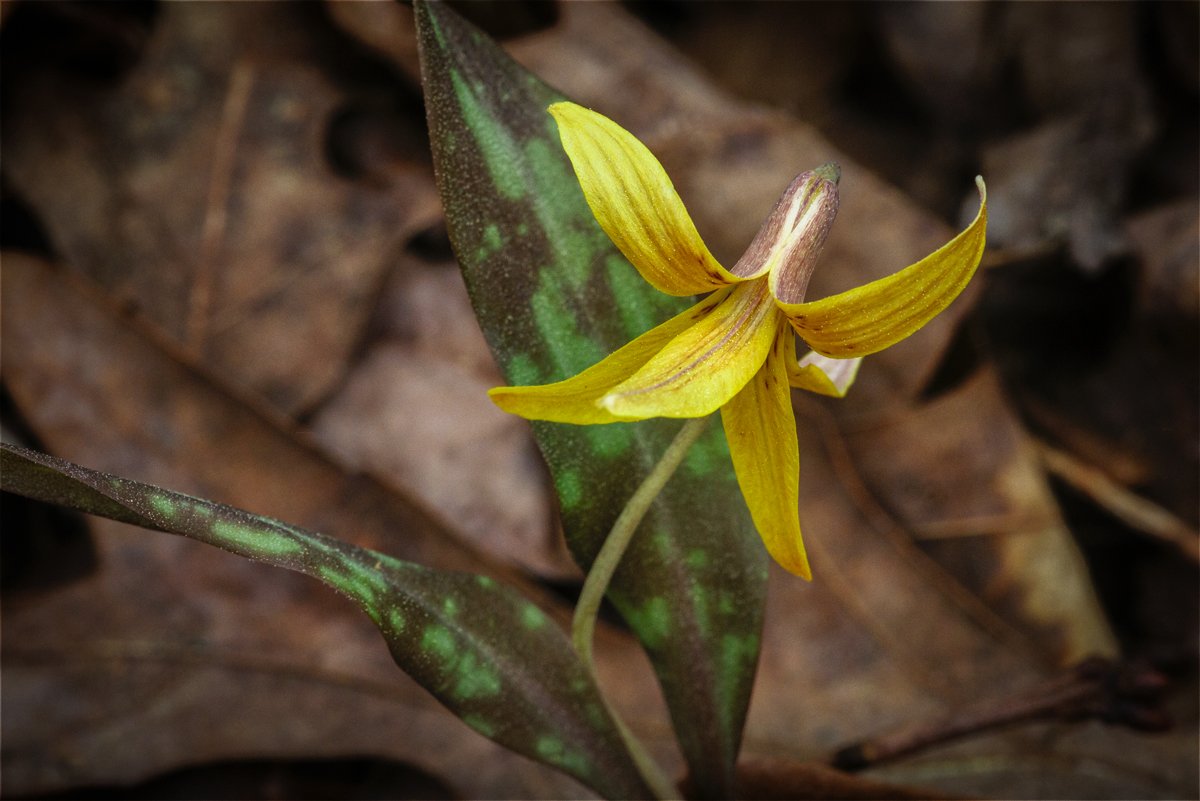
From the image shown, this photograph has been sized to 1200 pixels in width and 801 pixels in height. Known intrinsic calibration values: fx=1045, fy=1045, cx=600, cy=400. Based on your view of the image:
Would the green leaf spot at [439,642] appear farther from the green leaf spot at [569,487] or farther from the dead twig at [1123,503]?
the dead twig at [1123,503]

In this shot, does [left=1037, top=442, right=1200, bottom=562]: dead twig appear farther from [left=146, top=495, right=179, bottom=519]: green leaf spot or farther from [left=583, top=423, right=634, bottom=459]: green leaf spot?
[left=146, top=495, right=179, bottom=519]: green leaf spot

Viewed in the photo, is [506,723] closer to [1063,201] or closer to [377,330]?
[377,330]

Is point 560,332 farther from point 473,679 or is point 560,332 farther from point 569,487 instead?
point 473,679

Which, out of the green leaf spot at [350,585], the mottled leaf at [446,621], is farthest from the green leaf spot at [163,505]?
the green leaf spot at [350,585]

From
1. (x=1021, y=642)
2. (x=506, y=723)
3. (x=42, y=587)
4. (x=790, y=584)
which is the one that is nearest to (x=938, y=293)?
(x=506, y=723)

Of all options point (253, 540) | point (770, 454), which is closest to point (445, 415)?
point (253, 540)

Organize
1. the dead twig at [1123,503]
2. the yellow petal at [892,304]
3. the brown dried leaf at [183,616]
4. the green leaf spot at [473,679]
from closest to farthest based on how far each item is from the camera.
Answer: the yellow petal at [892,304], the green leaf spot at [473,679], the brown dried leaf at [183,616], the dead twig at [1123,503]

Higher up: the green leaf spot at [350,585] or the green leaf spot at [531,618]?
the green leaf spot at [531,618]
